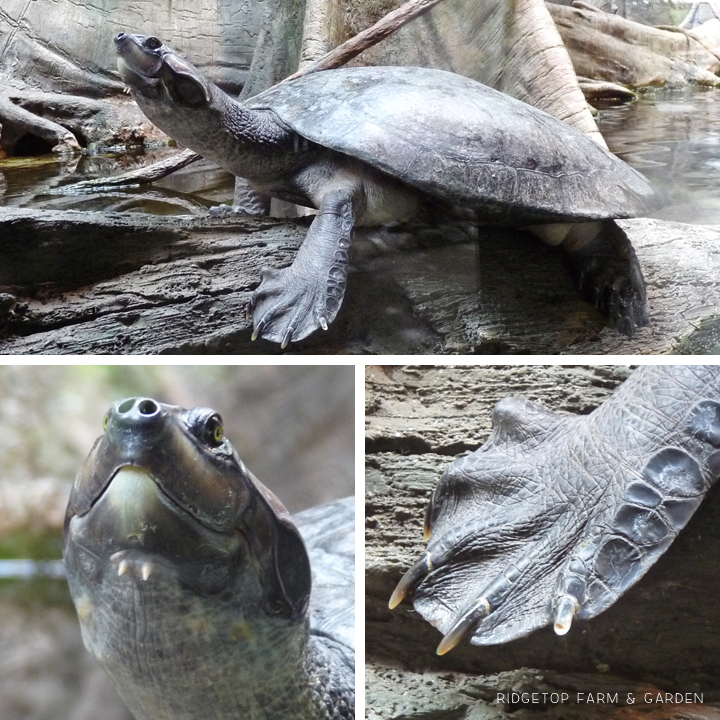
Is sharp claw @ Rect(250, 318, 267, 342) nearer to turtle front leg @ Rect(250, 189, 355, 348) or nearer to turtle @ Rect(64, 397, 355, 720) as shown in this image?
turtle front leg @ Rect(250, 189, 355, 348)

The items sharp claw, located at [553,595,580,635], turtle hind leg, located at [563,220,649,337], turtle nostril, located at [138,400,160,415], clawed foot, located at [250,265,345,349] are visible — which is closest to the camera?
turtle nostril, located at [138,400,160,415]

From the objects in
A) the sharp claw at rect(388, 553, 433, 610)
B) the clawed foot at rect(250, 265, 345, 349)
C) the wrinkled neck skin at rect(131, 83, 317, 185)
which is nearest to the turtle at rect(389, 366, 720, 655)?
the sharp claw at rect(388, 553, 433, 610)

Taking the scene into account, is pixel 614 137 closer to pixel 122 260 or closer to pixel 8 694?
pixel 122 260

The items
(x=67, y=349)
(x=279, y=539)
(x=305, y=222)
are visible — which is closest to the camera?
(x=279, y=539)

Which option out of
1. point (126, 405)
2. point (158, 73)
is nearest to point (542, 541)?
point (126, 405)

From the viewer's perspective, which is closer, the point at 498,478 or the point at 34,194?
the point at 498,478

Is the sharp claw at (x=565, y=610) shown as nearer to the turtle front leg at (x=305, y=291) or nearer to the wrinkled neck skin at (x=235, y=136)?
the turtle front leg at (x=305, y=291)

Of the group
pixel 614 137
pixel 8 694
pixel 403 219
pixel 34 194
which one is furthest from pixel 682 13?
pixel 8 694
